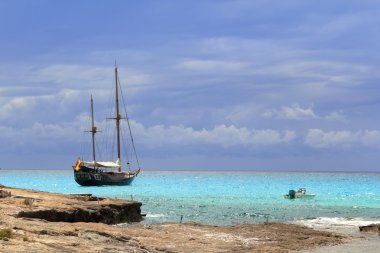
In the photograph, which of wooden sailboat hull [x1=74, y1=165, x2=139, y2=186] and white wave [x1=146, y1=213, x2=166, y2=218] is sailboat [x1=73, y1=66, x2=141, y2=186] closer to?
wooden sailboat hull [x1=74, y1=165, x2=139, y2=186]

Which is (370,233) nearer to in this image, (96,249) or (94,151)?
(96,249)

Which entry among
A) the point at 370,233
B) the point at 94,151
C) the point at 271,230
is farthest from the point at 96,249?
the point at 94,151

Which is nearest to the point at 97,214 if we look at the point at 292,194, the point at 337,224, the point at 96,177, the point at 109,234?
the point at 109,234

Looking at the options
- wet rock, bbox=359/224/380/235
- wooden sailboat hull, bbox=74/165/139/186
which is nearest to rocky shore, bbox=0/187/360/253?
wet rock, bbox=359/224/380/235

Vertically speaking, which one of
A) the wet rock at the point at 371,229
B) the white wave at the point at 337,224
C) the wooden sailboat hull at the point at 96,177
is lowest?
the white wave at the point at 337,224

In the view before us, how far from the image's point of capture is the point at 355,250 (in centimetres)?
3078

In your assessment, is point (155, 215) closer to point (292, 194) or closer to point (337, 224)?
point (337, 224)

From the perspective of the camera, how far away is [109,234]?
86.8ft

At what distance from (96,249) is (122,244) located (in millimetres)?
2903

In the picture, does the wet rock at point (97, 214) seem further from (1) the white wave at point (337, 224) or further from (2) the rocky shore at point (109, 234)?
(1) the white wave at point (337, 224)

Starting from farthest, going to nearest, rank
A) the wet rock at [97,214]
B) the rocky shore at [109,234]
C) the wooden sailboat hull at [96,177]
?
1. the wooden sailboat hull at [96,177]
2. the wet rock at [97,214]
3. the rocky shore at [109,234]

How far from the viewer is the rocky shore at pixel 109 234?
73.2 ft

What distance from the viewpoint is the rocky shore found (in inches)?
878

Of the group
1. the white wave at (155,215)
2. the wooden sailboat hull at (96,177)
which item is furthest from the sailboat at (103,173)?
the white wave at (155,215)
